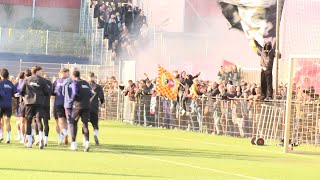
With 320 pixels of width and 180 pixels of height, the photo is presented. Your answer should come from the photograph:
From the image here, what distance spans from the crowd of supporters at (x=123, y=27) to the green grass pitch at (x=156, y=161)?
24.8 meters

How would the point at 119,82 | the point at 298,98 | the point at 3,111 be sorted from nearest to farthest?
the point at 3,111 → the point at 298,98 → the point at 119,82

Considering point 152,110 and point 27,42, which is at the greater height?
point 27,42

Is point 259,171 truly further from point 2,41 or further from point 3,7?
point 3,7

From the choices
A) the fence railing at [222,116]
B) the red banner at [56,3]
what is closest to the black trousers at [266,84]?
the fence railing at [222,116]

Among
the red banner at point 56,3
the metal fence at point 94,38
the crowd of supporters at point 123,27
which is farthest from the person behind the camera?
the red banner at point 56,3

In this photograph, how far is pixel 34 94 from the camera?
2773 centimetres

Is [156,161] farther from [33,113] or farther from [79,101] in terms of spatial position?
[33,113]

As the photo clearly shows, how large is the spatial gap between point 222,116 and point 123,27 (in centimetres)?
2238

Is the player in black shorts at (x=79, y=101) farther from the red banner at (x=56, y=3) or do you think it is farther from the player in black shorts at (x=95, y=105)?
the red banner at (x=56, y=3)

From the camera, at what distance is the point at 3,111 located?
3022 centimetres

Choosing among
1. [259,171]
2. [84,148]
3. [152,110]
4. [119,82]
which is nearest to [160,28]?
[119,82]

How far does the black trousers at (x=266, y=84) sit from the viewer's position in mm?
33625

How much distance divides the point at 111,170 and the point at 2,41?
41.0 metres

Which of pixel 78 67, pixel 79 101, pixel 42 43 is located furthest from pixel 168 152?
pixel 42 43
